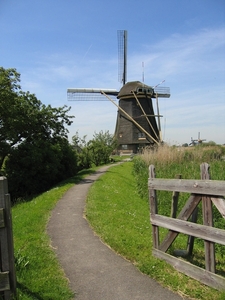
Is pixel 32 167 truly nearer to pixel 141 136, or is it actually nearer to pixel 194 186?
pixel 194 186

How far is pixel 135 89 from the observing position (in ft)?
144

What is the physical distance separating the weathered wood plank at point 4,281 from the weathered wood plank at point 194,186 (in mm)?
3071

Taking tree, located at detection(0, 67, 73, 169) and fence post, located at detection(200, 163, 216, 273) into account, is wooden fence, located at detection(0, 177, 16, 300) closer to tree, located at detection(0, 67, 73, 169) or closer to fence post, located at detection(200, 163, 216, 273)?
fence post, located at detection(200, 163, 216, 273)

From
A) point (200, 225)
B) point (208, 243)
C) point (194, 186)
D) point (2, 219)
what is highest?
point (194, 186)

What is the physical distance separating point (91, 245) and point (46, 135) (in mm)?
18170

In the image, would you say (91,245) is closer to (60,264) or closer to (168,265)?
(60,264)

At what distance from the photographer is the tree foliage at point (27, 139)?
20.0 metres

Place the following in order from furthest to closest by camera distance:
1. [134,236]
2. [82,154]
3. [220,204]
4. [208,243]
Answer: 1. [82,154]
2. [134,236]
3. [208,243]
4. [220,204]

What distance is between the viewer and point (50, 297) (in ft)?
14.3

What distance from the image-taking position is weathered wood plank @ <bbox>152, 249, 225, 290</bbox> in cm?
445

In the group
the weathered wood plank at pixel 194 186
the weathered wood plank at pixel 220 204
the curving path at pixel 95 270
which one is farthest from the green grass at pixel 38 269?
the weathered wood plank at pixel 220 204

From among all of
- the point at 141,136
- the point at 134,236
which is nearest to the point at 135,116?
the point at 141,136

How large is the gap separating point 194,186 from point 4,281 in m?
3.20

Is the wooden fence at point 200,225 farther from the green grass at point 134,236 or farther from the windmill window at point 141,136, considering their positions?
the windmill window at point 141,136
